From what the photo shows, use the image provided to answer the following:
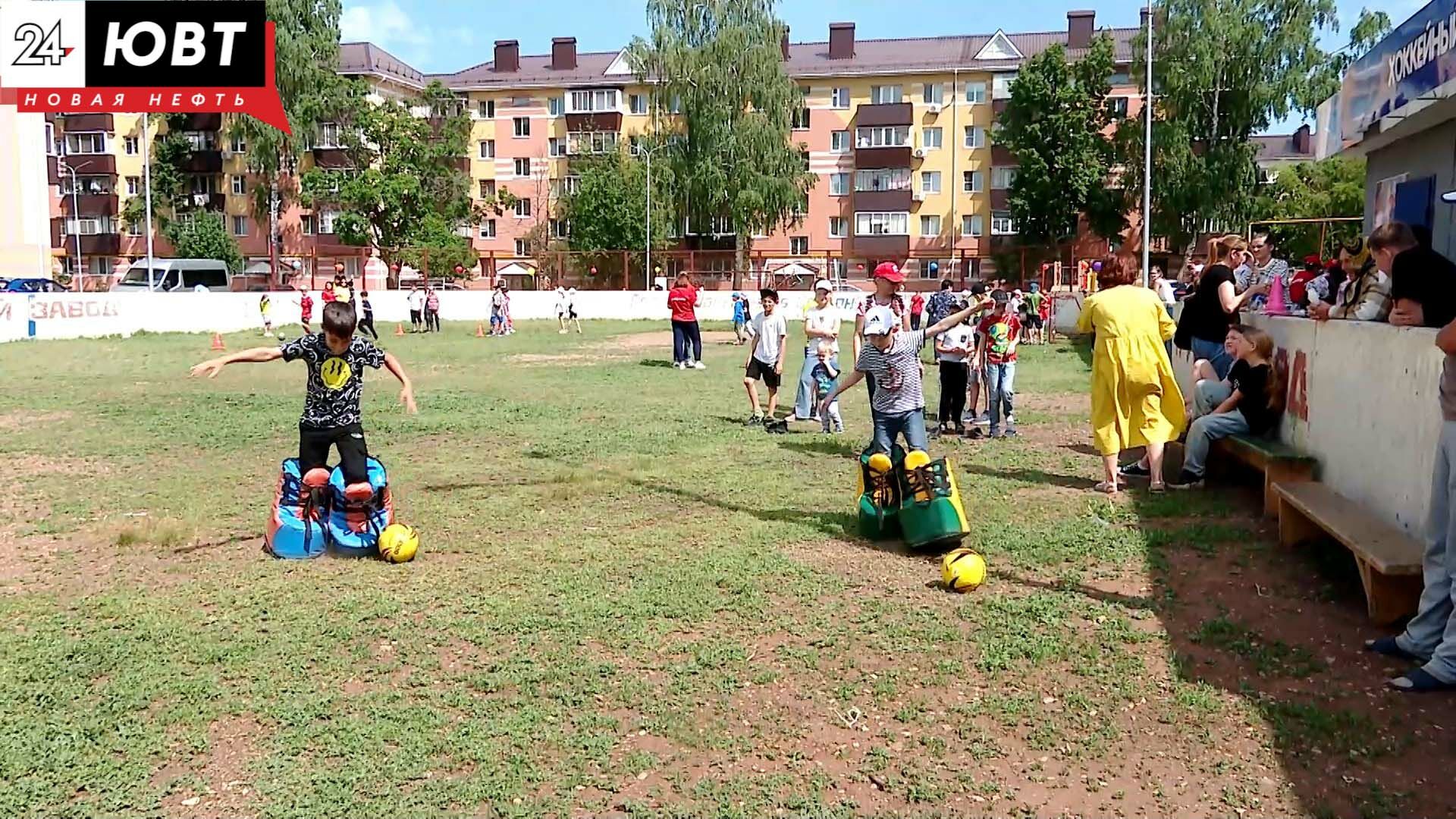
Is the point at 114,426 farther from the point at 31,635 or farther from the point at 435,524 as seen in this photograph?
the point at 31,635

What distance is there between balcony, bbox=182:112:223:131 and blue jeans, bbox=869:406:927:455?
66.9 meters

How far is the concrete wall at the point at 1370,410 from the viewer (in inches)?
228

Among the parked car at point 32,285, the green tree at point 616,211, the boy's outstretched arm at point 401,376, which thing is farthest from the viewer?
the green tree at point 616,211

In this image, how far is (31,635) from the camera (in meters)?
5.59

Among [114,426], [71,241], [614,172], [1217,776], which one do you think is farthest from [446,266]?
[1217,776]

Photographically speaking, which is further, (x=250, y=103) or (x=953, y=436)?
(x=250, y=103)

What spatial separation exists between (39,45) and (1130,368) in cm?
2816

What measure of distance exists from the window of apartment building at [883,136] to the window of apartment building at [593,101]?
14619 mm

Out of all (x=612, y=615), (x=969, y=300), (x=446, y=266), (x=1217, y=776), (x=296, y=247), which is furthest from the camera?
(x=296, y=247)

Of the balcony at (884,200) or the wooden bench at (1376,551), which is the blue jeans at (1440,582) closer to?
the wooden bench at (1376,551)

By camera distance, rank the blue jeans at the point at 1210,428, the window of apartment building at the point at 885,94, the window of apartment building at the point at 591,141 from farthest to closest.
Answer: the window of apartment building at the point at 591,141 < the window of apartment building at the point at 885,94 < the blue jeans at the point at 1210,428

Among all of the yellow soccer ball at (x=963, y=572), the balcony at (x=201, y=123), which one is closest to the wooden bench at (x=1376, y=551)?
the yellow soccer ball at (x=963, y=572)

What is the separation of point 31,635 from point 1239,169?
52.8m

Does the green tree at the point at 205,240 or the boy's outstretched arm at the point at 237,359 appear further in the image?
the green tree at the point at 205,240
